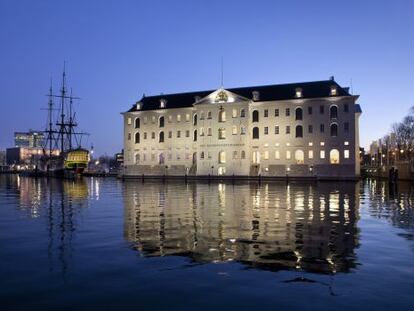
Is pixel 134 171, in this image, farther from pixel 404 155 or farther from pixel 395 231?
pixel 395 231

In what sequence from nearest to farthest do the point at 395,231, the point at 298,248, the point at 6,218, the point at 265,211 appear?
the point at 298,248 < the point at 395,231 < the point at 6,218 < the point at 265,211

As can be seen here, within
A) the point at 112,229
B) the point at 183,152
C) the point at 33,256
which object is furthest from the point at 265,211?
the point at 183,152

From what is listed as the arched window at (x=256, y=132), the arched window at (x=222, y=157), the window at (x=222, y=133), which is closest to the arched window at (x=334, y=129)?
the arched window at (x=256, y=132)

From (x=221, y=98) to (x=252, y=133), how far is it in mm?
10439

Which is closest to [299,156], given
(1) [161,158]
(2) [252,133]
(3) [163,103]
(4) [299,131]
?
(4) [299,131]

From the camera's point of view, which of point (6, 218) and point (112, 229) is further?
point (6, 218)

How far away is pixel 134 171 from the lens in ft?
368

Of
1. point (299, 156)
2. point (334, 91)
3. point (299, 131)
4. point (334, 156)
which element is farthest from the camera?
point (299, 131)

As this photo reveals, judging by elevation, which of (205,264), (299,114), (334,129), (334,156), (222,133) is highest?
(299,114)

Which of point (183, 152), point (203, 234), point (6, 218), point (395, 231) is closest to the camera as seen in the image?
point (203, 234)

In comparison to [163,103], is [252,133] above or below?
below

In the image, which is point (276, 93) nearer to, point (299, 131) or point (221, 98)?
point (299, 131)

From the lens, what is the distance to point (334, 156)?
9038cm

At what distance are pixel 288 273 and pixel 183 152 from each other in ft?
319
